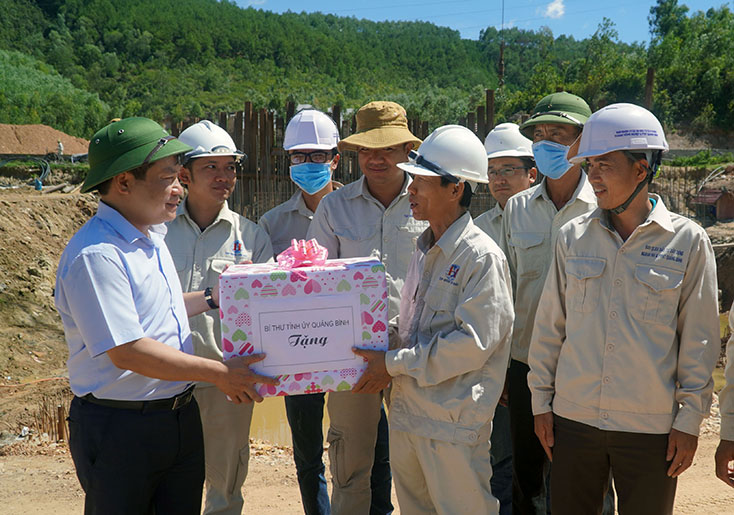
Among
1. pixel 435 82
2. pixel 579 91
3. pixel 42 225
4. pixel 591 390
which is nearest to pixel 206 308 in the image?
pixel 591 390

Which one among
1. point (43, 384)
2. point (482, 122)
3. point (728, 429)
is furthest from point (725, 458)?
point (43, 384)

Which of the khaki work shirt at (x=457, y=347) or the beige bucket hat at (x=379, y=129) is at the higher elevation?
the beige bucket hat at (x=379, y=129)

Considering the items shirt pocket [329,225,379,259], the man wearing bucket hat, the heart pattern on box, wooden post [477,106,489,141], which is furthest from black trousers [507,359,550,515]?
wooden post [477,106,489,141]

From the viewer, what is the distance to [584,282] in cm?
288

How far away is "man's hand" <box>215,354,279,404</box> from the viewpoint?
277cm

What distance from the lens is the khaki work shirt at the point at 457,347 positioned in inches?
112

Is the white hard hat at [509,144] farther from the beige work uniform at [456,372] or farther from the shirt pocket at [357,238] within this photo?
the beige work uniform at [456,372]

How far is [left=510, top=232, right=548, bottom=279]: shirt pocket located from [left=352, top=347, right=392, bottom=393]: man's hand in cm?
127

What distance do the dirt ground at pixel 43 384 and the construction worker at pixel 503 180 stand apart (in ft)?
5.01

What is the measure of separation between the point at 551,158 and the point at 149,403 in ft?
8.75

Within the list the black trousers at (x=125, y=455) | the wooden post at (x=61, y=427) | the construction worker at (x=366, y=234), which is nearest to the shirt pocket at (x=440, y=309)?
the construction worker at (x=366, y=234)

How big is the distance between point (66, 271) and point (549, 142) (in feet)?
9.16

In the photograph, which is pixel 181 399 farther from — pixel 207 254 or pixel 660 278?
pixel 660 278

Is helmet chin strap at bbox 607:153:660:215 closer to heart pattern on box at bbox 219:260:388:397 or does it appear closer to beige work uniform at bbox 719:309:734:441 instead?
beige work uniform at bbox 719:309:734:441
